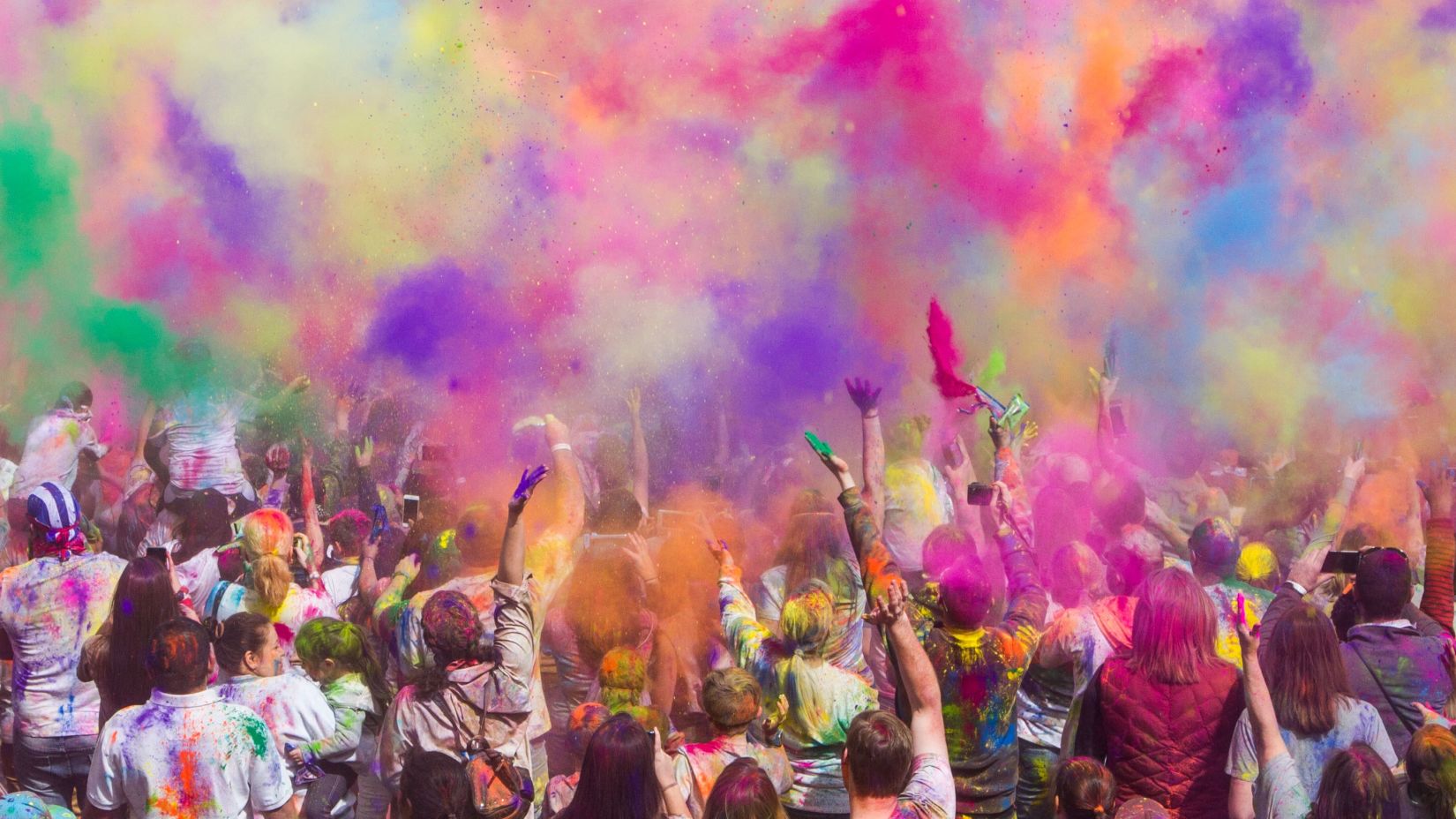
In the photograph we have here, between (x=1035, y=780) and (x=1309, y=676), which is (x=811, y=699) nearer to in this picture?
(x=1035, y=780)

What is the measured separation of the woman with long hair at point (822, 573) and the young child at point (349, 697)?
1.76 metres

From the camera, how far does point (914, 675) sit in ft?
11.2

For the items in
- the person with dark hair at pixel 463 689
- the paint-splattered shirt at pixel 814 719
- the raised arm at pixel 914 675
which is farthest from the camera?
the paint-splattered shirt at pixel 814 719

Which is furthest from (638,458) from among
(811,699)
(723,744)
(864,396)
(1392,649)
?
(1392,649)

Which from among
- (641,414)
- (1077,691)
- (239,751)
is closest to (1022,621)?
(1077,691)

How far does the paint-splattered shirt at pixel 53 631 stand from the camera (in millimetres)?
5082

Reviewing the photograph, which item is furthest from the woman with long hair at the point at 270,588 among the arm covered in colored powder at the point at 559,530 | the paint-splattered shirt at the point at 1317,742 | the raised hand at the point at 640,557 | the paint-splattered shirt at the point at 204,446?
the paint-splattered shirt at the point at 1317,742

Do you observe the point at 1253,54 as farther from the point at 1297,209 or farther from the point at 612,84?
the point at 612,84

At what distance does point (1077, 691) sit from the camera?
4785 mm

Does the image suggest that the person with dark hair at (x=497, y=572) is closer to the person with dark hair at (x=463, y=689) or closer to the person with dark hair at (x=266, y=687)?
the person with dark hair at (x=463, y=689)

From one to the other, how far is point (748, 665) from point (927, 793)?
52.9 inches

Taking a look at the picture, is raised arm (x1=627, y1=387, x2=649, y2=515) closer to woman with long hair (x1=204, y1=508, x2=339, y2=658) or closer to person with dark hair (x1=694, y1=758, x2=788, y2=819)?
woman with long hair (x1=204, y1=508, x2=339, y2=658)

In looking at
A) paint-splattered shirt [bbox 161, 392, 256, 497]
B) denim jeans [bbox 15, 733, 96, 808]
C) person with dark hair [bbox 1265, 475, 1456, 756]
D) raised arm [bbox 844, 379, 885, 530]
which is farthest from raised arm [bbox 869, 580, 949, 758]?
paint-splattered shirt [bbox 161, 392, 256, 497]

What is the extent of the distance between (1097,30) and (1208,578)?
5.17 m
